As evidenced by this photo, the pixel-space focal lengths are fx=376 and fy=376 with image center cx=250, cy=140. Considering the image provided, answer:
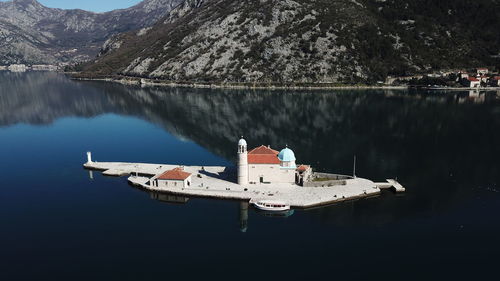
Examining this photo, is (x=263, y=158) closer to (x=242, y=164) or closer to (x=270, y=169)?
(x=270, y=169)

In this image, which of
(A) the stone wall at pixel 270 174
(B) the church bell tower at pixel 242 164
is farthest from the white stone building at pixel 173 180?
(A) the stone wall at pixel 270 174

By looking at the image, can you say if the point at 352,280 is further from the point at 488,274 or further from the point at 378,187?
the point at 378,187

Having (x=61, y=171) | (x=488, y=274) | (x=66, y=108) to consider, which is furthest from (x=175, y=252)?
(x=66, y=108)

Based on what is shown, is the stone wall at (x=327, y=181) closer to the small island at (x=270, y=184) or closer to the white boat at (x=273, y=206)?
the small island at (x=270, y=184)

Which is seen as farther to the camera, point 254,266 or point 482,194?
point 482,194

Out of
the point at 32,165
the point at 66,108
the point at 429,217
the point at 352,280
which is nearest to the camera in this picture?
the point at 352,280

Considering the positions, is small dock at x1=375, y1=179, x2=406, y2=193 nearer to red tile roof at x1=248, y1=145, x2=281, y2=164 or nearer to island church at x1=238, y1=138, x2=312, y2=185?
island church at x1=238, y1=138, x2=312, y2=185

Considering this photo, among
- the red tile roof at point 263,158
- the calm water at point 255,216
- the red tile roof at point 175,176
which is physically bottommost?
the calm water at point 255,216
